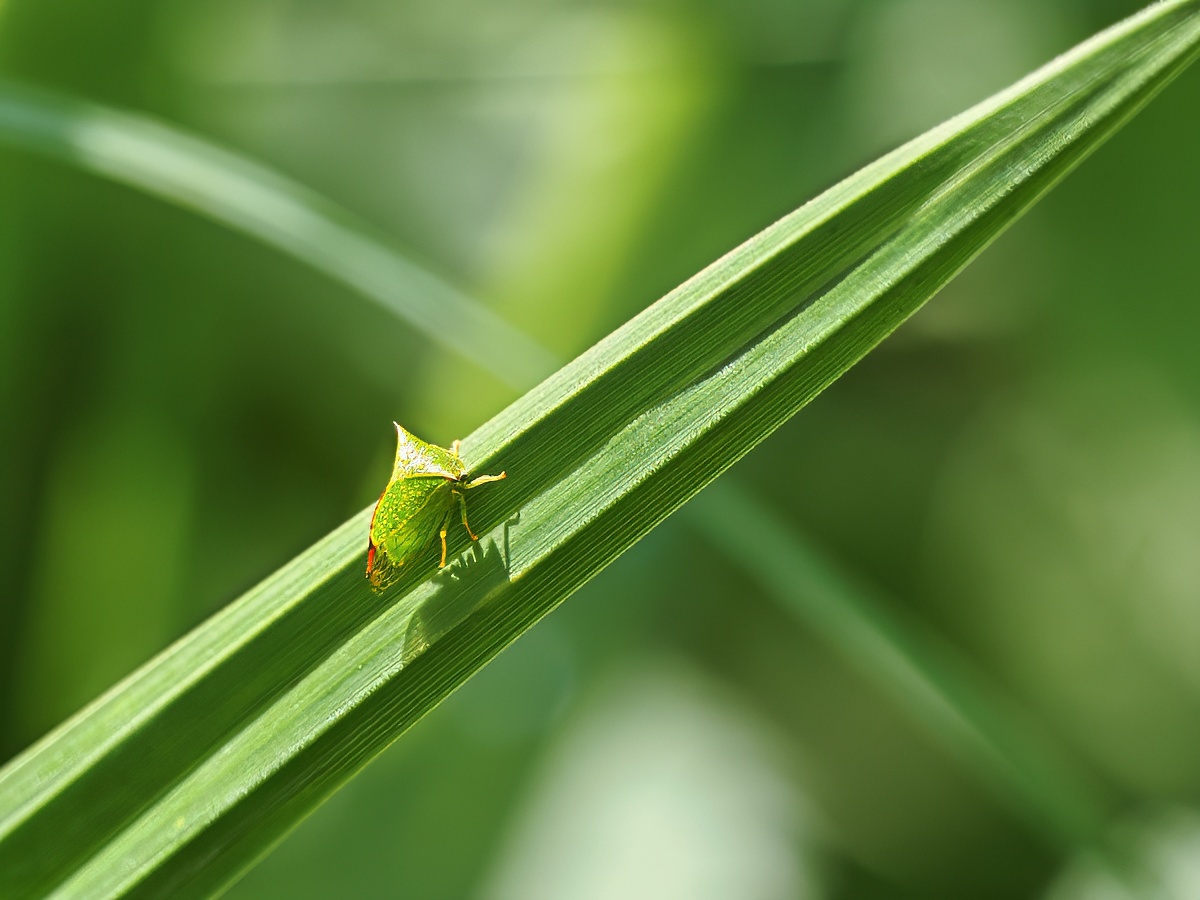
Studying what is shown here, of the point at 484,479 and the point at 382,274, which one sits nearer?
the point at 484,479

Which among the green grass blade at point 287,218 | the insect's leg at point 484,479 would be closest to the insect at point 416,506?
the insect's leg at point 484,479

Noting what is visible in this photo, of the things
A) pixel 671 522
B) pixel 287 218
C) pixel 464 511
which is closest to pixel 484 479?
pixel 464 511

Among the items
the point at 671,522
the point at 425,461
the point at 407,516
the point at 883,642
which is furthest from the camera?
the point at 671,522

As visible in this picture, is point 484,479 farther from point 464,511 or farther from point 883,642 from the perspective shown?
point 883,642

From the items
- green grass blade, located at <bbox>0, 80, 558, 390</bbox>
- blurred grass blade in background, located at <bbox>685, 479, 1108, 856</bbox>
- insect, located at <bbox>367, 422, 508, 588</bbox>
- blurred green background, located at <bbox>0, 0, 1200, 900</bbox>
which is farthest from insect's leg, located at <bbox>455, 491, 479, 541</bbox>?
blurred green background, located at <bbox>0, 0, 1200, 900</bbox>

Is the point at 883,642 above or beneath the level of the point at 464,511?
beneath

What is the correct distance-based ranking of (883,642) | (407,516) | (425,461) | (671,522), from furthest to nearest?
(671,522)
(883,642)
(425,461)
(407,516)

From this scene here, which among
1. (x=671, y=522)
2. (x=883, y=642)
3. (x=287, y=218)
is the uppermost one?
(x=287, y=218)
